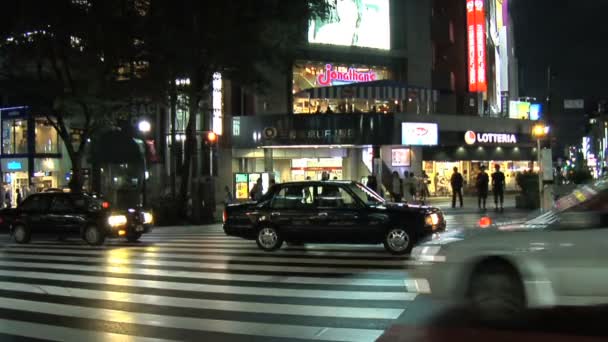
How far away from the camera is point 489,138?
41062 mm

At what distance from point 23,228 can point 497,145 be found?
3214 cm

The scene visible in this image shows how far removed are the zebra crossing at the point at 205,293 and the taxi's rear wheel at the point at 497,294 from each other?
1.12 meters

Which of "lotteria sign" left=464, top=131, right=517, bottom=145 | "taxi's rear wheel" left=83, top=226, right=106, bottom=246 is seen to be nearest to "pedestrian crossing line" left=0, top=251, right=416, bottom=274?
"taxi's rear wheel" left=83, top=226, right=106, bottom=246

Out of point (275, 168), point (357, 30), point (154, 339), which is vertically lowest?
point (154, 339)

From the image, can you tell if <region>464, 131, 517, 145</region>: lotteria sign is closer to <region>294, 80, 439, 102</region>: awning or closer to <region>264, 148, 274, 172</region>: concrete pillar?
<region>294, 80, 439, 102</region>: awning

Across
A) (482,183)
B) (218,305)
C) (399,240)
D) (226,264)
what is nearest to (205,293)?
(218,305)

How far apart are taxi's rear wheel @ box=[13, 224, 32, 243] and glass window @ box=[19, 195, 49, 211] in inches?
20.8

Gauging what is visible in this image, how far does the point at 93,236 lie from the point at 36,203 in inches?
89.6

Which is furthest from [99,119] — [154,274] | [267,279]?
[267,279]

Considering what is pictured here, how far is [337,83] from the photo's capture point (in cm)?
4094

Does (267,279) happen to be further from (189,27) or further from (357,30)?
(357,30)

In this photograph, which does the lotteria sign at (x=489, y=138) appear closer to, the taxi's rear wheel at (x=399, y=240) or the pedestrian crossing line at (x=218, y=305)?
the taxi's rear wheel at (x=399, y=240)

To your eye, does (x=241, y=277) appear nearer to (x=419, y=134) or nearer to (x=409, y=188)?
(x=409, y=188)

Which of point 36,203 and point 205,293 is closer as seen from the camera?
point 205,293
